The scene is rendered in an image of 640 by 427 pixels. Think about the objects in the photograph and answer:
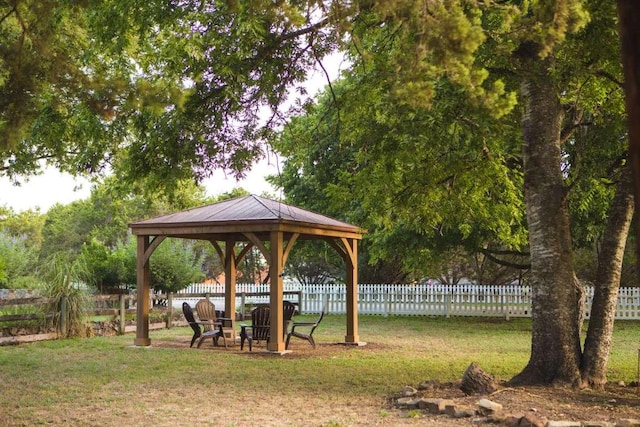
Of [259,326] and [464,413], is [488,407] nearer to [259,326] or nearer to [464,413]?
[464,413]

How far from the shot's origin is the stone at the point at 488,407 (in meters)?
7.54

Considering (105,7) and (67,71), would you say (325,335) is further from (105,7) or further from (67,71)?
(67,71)

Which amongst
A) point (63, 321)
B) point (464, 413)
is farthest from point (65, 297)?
point (464, 413)

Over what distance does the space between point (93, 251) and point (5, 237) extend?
314 cm

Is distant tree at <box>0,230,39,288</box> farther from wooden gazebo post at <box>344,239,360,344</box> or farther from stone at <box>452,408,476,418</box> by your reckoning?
stone at <box>452,408,476,418</box>

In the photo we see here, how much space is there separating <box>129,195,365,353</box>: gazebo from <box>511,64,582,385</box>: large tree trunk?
5.39 m

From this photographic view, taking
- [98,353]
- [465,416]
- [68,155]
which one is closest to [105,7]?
[98,353]

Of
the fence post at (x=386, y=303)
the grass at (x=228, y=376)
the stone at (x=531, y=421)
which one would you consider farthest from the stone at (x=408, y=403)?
the fence post at (x=386, y=303)

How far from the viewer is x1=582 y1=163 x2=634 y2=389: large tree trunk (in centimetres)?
Result: 941

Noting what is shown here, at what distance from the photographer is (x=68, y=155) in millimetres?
24516

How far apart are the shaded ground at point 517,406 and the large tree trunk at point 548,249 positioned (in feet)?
1.48

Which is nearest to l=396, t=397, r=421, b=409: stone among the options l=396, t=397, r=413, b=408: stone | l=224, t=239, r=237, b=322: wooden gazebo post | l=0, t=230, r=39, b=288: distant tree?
l=396, t=397, r=413, b=408: stone

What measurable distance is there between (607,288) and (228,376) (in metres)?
5.70

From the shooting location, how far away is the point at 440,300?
25312 millimetres
